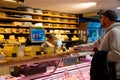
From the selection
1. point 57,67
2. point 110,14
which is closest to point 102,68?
point 110,14

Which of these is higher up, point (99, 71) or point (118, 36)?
point (118, 36)

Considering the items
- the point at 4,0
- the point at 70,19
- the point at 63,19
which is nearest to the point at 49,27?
the point at 63,19

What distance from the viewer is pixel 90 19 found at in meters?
9.84

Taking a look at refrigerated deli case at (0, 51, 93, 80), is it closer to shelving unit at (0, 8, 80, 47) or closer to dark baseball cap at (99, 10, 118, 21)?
dark baseball cap at (99, 10, 118, 21)

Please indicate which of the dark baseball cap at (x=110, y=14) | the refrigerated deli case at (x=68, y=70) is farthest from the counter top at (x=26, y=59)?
the dark baseball cap at (x=110, y=14)

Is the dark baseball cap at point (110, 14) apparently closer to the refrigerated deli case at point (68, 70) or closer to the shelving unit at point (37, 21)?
the refrigerated deli case at point (68, 70)

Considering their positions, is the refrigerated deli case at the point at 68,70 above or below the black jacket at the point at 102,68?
below

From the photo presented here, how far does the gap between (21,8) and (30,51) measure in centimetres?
411

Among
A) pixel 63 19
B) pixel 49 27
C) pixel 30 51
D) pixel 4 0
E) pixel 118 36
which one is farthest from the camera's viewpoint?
pixel 63 19

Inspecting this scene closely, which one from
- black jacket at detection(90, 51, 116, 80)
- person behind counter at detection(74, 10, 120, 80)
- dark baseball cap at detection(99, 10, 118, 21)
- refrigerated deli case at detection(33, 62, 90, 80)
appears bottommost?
refrigerated deli case at detection(33, 62, 90, 80)

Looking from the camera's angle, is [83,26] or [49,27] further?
[83,26]

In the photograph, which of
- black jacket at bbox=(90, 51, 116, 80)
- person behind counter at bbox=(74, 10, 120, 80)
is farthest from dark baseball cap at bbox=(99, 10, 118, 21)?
black jacket at bbox=(90, 51, 116, 80)

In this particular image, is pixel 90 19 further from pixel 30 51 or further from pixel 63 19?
pixel 30 51

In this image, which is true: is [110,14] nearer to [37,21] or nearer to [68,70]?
[68,70]
